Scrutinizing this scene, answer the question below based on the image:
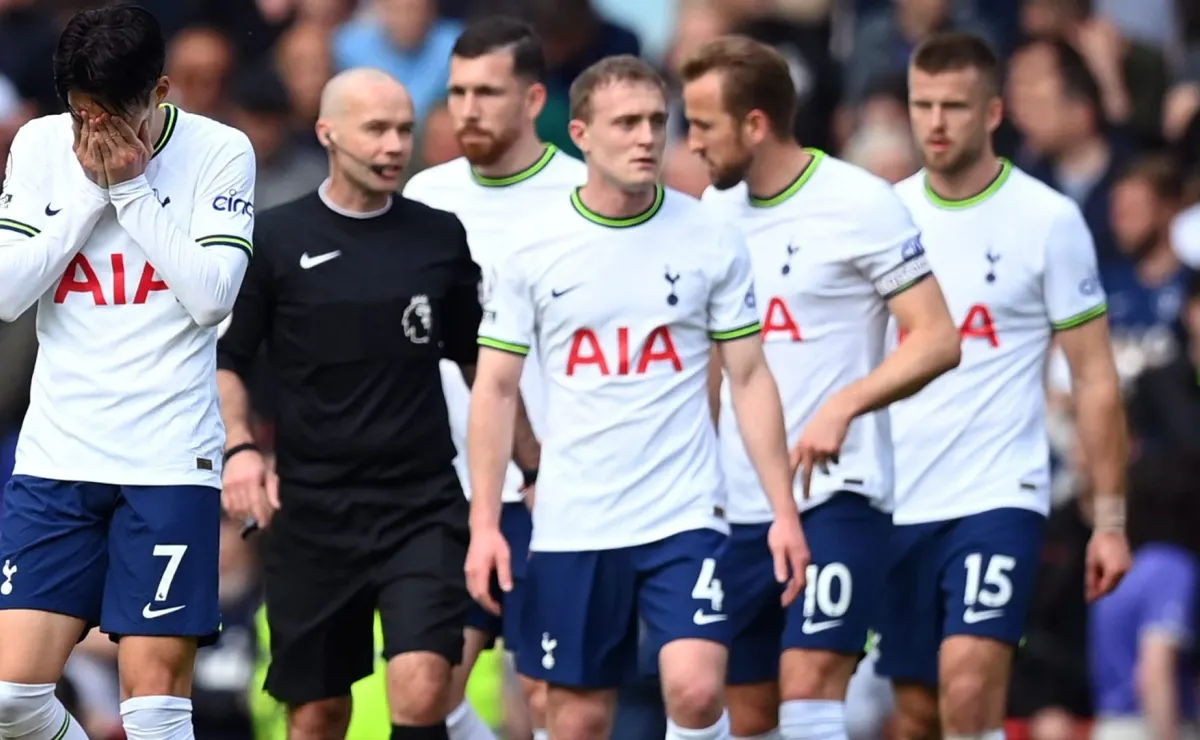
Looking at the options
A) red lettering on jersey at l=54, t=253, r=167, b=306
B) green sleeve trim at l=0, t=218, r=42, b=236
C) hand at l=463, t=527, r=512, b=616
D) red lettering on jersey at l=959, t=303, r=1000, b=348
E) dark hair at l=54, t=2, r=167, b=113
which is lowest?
hand at l=463, t=527, r=512, b=616

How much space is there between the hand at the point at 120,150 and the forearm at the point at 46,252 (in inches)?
4.9

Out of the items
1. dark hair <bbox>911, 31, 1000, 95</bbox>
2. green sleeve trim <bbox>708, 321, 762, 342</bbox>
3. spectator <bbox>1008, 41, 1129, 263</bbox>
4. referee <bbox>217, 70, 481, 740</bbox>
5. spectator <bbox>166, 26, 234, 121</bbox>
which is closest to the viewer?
green sleeve trim <bbox>708, 321, 762, 342</bbox>

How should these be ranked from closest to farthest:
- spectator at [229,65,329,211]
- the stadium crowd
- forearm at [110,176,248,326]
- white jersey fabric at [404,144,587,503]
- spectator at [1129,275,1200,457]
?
forearm at [110,176,248,326] < white jersey fabric at [404,144,587,503] < the stadium crowd < spectator at [1129,275,1200,457] < spectator at [229,65,329,211]

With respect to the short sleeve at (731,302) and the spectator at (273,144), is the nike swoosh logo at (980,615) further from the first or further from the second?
the spectator at (273,144)

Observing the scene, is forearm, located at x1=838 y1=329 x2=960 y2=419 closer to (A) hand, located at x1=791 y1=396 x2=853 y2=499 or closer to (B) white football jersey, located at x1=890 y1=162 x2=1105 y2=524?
(A) hand, located at x1=791 y1=396 x2=853 y2=499

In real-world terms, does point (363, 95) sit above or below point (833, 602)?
above

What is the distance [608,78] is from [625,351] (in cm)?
103

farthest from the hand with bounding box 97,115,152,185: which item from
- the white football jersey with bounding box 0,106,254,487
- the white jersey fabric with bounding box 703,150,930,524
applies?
the white jersey fabric with bounding box 703,150,930,524

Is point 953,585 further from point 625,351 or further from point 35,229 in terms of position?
point 35,229

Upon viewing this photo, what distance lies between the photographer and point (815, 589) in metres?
9.95

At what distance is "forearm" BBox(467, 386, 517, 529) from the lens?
9.53 m

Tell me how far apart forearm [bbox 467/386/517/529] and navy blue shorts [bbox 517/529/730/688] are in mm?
340

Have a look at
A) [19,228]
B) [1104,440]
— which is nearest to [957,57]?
[1104,440]

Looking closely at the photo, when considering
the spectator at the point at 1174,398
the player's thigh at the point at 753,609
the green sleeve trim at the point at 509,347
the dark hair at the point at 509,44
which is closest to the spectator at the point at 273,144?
the dark hair at the point at 509,44
